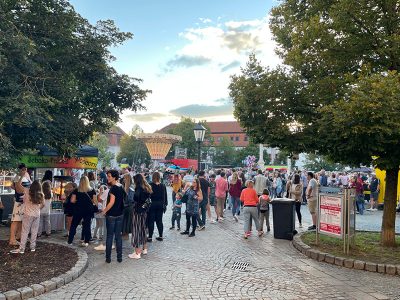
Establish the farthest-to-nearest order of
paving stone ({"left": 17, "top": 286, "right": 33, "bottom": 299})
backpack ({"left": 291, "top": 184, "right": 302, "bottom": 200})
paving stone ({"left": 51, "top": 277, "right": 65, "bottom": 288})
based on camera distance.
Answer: backpack ({"left": 291, "top": 184, "right": 302, "bottom": 200})
paving stone ({"left": 51, "top": 277, "right": 65, "bottom": 288})
paving stone ({"left": 17, "top": 286, "right": 33, "bottom": 299})

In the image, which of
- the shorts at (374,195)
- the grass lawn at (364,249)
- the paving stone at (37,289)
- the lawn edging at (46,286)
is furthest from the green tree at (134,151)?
the paving stone at (37,289)

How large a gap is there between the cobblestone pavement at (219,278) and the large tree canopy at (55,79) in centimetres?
334

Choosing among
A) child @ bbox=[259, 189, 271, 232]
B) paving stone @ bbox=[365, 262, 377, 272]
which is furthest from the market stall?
paving stone @ bbox=[365, 262, 377, 272]

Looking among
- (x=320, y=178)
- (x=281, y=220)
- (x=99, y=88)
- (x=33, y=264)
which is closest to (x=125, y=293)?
(x=33, y=264)

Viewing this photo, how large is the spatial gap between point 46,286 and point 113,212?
Answer: 7.23 ft

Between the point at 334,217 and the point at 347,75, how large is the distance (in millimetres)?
3534

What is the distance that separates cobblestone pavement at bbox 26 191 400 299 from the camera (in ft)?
20.2

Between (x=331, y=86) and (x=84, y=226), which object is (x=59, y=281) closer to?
(x=84, y=226)

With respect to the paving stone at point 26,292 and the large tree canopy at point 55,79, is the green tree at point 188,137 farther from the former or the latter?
the paving stone at point 26,292

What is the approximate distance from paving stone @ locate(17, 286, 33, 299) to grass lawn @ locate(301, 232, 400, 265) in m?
6.63

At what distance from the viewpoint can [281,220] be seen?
11.5m

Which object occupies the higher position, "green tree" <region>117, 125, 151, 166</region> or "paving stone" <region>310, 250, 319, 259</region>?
"green tree" <region>117, 125, 151, 166</region>

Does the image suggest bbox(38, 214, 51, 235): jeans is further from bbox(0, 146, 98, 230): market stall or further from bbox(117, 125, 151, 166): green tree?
bbox(117, 125, 151, 166): green tree

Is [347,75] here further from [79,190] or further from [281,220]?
[79,190]
